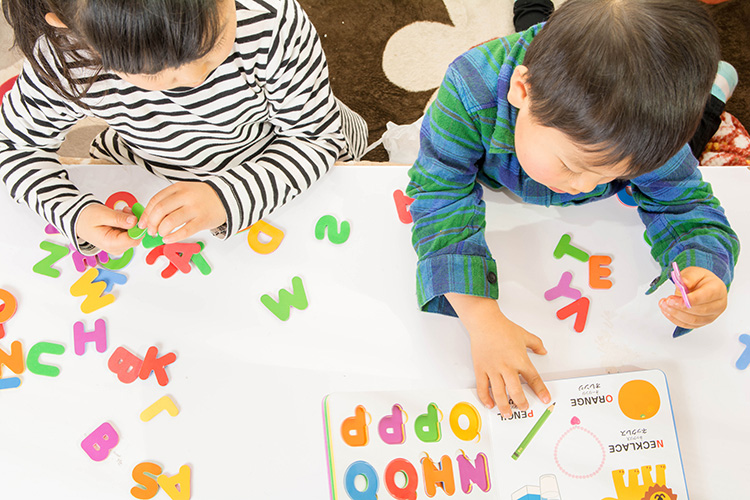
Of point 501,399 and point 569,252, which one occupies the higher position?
point 569,252

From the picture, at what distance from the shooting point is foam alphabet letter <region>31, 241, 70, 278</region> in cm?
63

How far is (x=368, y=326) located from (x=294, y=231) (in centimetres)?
15

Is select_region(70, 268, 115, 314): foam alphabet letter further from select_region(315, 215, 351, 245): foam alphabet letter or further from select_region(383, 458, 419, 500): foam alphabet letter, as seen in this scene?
select_region(383, 458, 419, 500): foam alphabet letter

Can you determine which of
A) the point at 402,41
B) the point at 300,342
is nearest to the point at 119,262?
the point at 300,342

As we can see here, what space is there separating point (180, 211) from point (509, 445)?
445mm

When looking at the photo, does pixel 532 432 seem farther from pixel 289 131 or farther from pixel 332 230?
pixel 289 131

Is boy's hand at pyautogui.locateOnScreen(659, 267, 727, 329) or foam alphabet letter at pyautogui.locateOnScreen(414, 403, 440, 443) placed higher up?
boy's hand at pyautogui.locateOnScreen(659, 267, 727, 329)

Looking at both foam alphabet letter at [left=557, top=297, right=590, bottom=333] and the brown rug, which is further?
the brown rug

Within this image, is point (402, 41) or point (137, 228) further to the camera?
point (402, 41)

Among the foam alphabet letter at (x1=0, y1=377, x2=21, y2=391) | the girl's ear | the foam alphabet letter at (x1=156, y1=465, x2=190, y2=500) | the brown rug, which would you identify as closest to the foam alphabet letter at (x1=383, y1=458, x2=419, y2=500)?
the foam alphabet letter at (x1=156, y1=465, x2=190, y2=500)

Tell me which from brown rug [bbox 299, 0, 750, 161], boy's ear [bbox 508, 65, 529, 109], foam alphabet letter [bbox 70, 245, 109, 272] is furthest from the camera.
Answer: brown rug [bbox 299, 0, 750, 161]

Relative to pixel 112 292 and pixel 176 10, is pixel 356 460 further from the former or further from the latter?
pixel 176 10

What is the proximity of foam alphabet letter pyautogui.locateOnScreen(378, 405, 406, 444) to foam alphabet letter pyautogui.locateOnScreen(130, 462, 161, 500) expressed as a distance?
9.3 inches

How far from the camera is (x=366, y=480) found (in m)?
0.57
